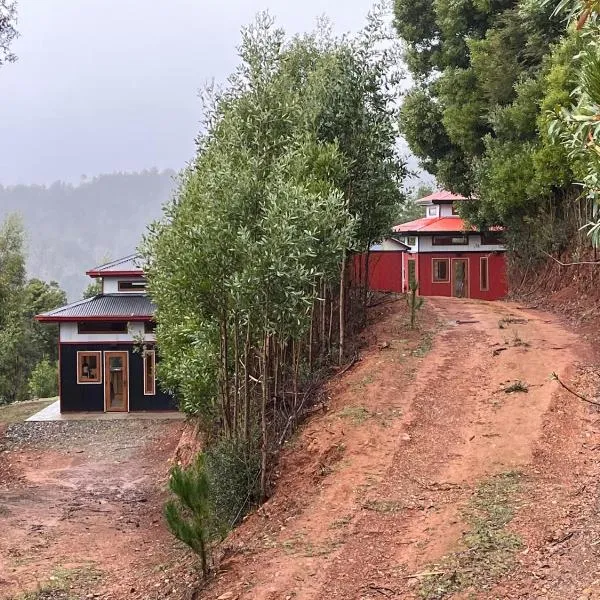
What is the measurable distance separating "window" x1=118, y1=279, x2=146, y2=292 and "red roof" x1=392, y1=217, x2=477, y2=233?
825 cm

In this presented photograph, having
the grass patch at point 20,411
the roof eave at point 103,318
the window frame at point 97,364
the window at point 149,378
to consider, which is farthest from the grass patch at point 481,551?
the grass patch at point 20,411

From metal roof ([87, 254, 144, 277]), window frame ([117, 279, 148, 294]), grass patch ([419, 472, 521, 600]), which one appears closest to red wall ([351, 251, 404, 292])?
window frame ([117, 279, 148, 294])

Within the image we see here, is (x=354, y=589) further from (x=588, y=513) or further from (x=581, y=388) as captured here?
(x=581, y=388)

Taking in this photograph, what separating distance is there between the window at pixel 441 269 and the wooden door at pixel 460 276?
8.0 inches

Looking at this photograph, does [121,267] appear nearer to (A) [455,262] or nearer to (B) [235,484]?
(A) [455,262]

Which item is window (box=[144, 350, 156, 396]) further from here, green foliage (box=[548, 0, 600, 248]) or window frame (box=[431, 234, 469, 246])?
green foliage (box=[548, 0, 600, 248])

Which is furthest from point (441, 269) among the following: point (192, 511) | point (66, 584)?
point (192, 511)

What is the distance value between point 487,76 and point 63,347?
12506 mm

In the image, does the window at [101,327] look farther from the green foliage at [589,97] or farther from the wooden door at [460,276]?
the green foliage at [589,97]

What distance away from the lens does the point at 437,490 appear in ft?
21.8

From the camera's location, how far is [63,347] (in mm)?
18859

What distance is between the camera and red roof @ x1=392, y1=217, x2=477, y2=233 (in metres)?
23.4

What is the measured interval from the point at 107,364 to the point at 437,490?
13769 millimetres

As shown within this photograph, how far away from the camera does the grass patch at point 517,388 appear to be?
8.73 metres
